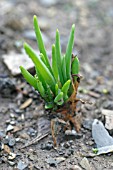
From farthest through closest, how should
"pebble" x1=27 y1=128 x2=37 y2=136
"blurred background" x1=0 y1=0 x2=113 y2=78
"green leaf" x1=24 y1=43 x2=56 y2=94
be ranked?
"blurred background" x1=0 y1=0 x2=113 y2=78, "pebble" x1=27 y1=128 x2=37 y2=136, "green leaf" x1=24 y1=43 x2=56 y2=94

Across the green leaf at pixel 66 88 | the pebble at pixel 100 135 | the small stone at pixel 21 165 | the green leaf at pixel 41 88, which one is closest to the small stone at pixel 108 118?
the pebble at pixel 100 135

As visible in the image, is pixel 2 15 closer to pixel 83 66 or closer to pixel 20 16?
pixel 20 16

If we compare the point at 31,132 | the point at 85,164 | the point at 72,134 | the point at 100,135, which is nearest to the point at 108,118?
the point at 100,135

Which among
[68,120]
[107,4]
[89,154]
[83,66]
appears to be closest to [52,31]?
[83,66]

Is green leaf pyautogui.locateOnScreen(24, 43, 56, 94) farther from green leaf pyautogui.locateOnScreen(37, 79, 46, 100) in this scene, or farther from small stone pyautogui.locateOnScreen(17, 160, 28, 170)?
small stone pyautogui.locateOnScreen(17, 160, 28, 170)

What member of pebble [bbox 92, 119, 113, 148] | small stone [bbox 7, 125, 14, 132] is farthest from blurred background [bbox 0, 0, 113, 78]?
pebble [bbox 92, 119, 113, 148]

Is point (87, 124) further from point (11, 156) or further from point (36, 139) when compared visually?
point (11, 156)
